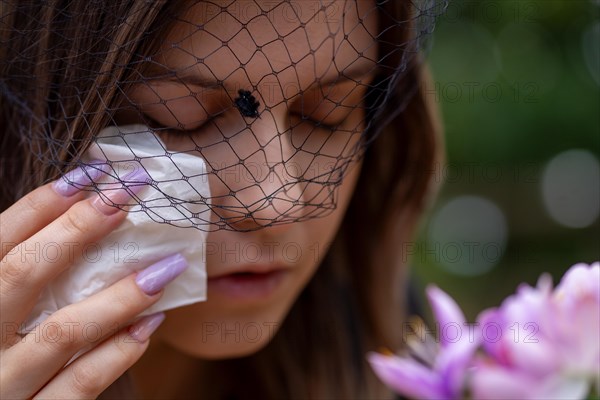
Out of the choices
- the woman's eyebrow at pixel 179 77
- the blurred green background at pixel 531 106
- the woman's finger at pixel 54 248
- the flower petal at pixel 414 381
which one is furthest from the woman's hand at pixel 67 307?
the blurred green background at pixel 531 106

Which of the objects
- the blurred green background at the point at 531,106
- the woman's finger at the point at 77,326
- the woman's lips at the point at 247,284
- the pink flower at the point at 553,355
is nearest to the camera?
the pink flower at the point at 553,355

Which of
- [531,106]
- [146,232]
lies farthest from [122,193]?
[531,106]

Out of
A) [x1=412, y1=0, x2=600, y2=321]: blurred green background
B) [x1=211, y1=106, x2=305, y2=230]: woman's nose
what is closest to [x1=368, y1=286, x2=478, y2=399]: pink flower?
[x1=211, y1=106, x2=305, y2=230]: woman's nose

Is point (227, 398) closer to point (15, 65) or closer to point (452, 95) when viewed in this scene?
point (15, 65)

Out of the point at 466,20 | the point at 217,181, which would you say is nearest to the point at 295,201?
the point at 217,181

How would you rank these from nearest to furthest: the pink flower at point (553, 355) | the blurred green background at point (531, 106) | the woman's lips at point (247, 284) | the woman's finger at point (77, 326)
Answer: the pink flower at point (553, 355)
the woman's finger at point (77, 326)
the woman's lips at point (247, 284)
the blurred green background at point (531, 106)

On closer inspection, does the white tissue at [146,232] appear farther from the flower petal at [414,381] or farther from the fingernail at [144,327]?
the flower petal at [414,381]

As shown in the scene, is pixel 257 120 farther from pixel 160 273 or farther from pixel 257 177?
pixel 160 273
